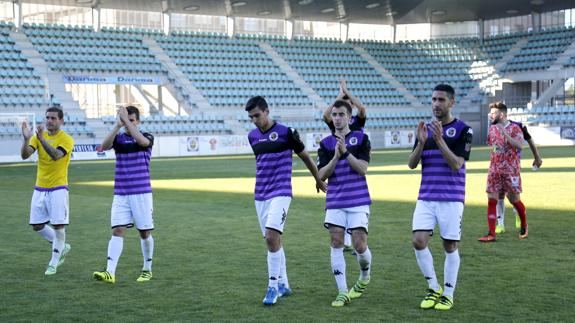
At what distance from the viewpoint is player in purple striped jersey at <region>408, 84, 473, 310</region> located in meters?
7.83

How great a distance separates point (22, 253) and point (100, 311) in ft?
14.8

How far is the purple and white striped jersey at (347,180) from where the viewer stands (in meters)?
8.13

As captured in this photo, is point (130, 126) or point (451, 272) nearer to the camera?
point (451, 272)

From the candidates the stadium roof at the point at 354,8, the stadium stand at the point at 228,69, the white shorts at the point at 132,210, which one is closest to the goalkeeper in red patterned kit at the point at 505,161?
the white shorts at the point at 132,210

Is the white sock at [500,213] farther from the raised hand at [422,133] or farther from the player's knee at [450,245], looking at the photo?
the raised hand at [422,133]

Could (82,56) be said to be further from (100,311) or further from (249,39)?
(100,311)

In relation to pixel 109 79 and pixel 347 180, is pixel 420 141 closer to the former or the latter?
pixel 347 180

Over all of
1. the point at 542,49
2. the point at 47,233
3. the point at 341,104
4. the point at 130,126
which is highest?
the point at 542,49

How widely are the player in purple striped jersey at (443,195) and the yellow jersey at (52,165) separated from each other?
4.82m

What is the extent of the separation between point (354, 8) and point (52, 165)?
153ft

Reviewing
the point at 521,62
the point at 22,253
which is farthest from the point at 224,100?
the point at 22,253

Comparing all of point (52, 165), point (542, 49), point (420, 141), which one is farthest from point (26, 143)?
point (542, 49)

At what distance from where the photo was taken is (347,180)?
8195 millimetres

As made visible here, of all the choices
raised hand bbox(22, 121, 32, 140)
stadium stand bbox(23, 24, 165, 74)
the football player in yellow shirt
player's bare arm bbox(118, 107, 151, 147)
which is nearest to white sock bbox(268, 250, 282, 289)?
player's bare arm bbox(118, 107, 151, 147)
